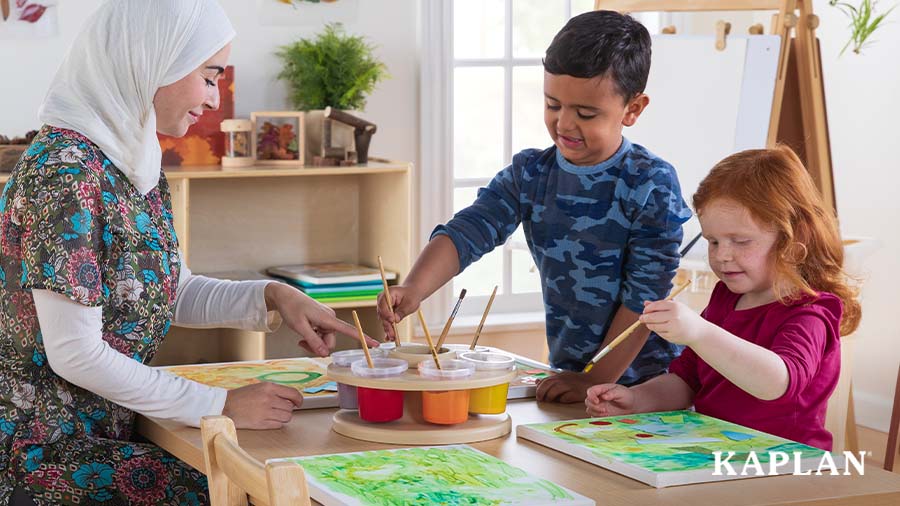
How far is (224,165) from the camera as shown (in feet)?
11.4

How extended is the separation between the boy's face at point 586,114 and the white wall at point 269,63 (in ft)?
6.38

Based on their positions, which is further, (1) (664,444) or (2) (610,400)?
(2) (610,400)

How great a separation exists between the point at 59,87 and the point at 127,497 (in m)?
0.62

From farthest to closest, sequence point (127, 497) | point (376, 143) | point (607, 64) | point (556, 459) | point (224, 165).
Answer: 1. point (376, 143)
2. point (224, 165)
3. point (607, 64)
4. point (127, 497)
5. point (556, 459)

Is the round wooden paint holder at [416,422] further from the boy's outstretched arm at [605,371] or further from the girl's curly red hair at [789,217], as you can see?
the girl's curly red hair at [789,217]

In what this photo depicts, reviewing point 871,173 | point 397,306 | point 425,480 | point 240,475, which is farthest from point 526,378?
point 871,173

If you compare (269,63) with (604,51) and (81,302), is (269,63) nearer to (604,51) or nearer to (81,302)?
(604,51)

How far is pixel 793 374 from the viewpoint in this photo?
158cm

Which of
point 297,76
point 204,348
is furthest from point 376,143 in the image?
point 204,348

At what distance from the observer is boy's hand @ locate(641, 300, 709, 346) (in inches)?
59.2

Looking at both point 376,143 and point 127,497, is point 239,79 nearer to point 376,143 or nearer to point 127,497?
point 376,143

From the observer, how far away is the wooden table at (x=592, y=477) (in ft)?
4.28

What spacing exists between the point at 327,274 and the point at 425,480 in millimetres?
2193

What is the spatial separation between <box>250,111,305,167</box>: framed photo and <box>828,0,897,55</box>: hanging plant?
5.98 feet
